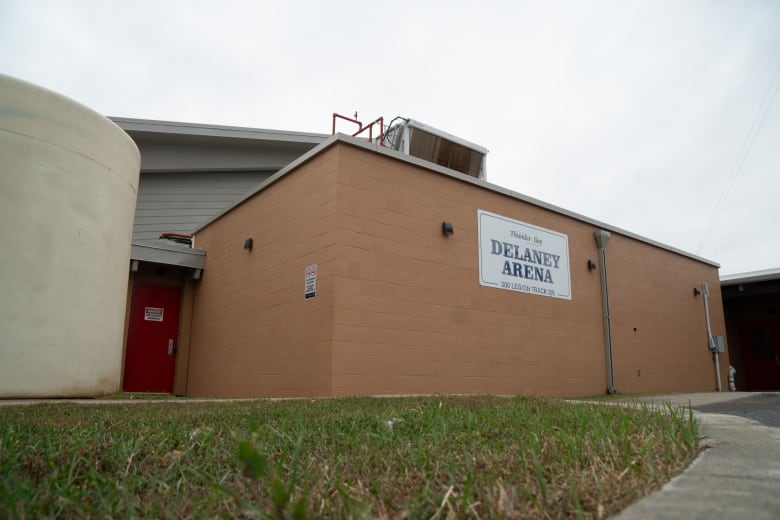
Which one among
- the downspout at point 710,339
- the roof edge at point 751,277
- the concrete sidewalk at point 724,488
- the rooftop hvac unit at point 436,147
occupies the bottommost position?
the concrete sidewalk at point 724,488

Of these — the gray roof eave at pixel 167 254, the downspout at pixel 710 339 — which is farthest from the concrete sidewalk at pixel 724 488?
the downspout at pixel 710 339

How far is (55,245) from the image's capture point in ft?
22.2

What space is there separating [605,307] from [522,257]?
2.67 meters

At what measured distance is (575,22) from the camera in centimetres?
993

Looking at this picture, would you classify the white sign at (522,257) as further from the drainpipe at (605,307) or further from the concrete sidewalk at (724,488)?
the concrete sidewalk at (724,488)

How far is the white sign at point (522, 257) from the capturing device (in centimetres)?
890

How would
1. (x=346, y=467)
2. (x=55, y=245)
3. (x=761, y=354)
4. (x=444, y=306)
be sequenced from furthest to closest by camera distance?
(x=761, y=354) < (x=444, y=306) < (x=55, y=245) < (x=346, y=467)

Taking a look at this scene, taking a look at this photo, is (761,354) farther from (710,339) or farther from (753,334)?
(710,339)

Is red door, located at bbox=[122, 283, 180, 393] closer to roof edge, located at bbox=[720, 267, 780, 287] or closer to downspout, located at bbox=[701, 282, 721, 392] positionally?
downspout, located at bbox=[701, 282, 721, 392]

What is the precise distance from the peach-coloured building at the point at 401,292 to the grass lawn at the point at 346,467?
379cm

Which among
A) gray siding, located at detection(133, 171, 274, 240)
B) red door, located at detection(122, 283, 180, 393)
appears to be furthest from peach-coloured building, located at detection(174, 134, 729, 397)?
gray siding, located at detection(133, 171, 274, 240)

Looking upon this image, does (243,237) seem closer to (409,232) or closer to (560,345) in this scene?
(409,232)

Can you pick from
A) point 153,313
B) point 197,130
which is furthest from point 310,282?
point 197,130

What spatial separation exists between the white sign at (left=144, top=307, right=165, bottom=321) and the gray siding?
3.72m
